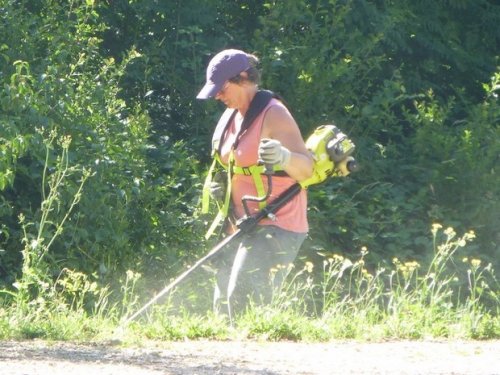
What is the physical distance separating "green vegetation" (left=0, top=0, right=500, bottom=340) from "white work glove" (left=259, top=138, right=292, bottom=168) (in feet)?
3.45

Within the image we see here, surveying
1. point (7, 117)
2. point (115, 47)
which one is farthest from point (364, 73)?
point (7, 117)

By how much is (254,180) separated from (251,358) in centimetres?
133

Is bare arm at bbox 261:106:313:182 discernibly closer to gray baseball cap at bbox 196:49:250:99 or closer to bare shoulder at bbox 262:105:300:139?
bare shoulder at bbox 262:105:300:139

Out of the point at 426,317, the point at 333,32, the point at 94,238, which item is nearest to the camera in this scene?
the point at 426,317

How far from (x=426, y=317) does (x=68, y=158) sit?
2880mm

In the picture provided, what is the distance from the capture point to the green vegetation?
8.32 metres

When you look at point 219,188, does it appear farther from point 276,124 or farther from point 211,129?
point 211,129

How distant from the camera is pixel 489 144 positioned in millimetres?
10859

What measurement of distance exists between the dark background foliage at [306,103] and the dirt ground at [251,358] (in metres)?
2.89

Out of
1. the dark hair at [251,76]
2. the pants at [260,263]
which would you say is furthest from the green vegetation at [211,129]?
the dark hair at [251,76]

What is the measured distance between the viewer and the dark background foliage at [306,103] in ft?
29.6

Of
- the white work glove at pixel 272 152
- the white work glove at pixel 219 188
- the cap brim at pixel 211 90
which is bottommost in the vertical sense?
the white work glove at pixel 219 188

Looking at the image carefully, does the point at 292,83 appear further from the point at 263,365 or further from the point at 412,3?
the point at 263,365

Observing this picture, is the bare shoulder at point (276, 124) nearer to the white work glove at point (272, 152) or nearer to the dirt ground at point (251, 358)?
the white work glove at point (272, 152)
